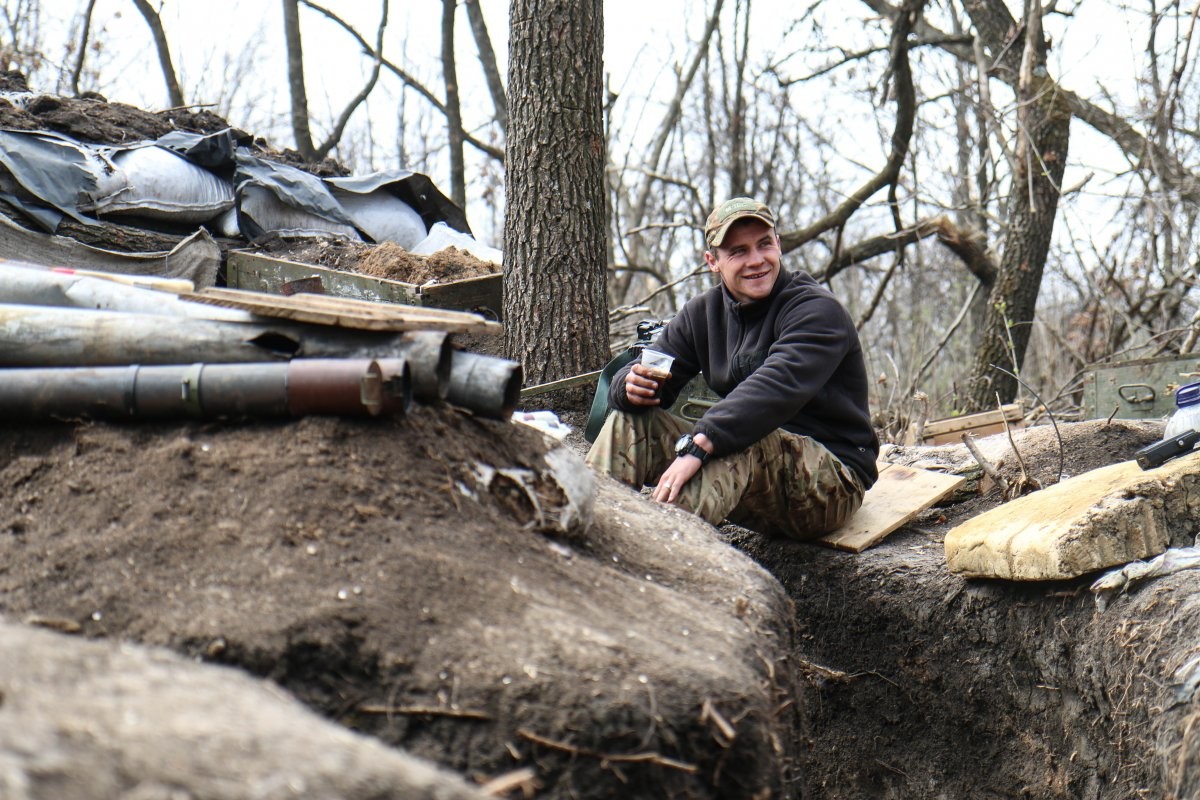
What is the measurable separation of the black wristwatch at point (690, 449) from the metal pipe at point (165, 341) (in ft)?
4.68

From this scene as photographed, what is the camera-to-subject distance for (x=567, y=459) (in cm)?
288

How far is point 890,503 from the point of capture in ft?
14.8

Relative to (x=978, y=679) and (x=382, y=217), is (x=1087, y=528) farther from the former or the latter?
(x=382, y=217)

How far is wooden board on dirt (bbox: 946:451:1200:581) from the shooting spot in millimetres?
3357

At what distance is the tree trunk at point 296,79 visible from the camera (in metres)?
11.4

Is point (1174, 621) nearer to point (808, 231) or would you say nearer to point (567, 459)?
point (567, 459)

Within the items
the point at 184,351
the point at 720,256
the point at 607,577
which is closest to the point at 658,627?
the point at 607,577

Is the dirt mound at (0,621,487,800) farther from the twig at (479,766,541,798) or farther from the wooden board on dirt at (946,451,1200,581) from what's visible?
the wooden board on dirt at (946,451,1200,581)

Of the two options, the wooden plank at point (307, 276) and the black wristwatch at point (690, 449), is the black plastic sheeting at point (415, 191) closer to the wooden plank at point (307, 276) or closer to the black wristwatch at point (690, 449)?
the wooden plank at point (307, 276)

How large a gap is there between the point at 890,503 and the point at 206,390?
2.89m

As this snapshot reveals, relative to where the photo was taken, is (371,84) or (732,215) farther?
(371,84)

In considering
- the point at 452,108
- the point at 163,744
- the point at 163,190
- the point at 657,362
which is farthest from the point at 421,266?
the point at 452,108

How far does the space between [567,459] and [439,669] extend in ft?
3.15

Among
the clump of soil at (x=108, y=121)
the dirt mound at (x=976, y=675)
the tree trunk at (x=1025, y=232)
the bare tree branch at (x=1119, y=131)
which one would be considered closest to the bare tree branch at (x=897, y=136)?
the bare tree branch at (x=1119, y=131)
